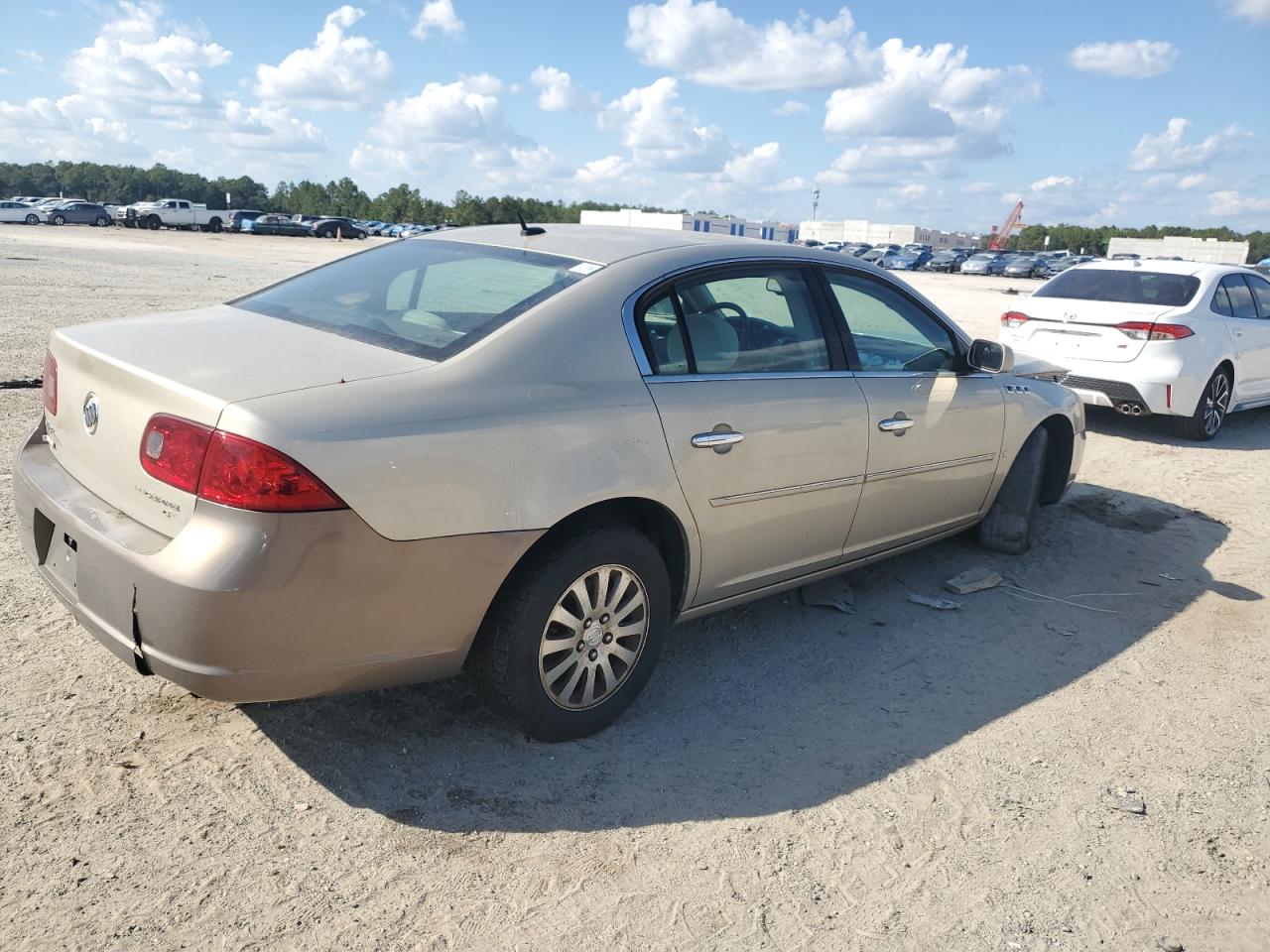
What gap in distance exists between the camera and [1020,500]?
5.52 m

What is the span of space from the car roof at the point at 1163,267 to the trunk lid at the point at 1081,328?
0.69m

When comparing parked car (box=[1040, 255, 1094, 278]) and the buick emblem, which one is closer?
the buick emblem

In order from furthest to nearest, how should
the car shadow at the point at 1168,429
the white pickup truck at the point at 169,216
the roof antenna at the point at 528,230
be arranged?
the white pickup truck at the point at 169,216
the car shadow at the point at 1168,429
the roof antenna at the point at 528,230

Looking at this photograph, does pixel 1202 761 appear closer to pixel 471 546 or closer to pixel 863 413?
pixel 863 413

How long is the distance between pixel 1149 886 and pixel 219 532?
2770mm

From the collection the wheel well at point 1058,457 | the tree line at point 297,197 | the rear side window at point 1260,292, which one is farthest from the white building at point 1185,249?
the wheel well at point 1058,457

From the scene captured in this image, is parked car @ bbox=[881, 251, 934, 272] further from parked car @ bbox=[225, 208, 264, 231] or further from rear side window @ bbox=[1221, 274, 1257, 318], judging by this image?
rear side window @ bbox=[1221, 274, 1257, 318]

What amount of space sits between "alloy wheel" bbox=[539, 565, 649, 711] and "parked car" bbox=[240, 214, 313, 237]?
68042 millimetres

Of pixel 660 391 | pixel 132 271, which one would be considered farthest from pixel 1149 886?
pixel 132 271

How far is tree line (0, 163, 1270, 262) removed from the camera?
12912 centimetres

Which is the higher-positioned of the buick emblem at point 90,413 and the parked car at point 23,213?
the parked car at point 23,213

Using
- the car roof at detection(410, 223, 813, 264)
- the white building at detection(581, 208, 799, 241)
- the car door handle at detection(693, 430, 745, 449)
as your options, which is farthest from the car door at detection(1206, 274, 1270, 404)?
the white building at detection(581, 208, 799, 241)

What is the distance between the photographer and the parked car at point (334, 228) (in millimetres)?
67000

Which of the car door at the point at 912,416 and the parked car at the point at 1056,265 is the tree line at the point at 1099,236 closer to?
the parked car at the point at 1056,265
